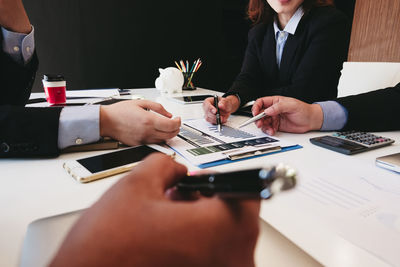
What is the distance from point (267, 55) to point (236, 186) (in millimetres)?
1356

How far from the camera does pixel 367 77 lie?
1.32 meters

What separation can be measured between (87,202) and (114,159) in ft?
0.48

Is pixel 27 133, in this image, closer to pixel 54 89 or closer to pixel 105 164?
pixel 105 164

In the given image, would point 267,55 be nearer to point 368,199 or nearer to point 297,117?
point 297,117

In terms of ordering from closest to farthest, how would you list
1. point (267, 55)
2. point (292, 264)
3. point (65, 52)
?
1. point (292, 264)
2. point (267, 55)
3. point (65, 52)

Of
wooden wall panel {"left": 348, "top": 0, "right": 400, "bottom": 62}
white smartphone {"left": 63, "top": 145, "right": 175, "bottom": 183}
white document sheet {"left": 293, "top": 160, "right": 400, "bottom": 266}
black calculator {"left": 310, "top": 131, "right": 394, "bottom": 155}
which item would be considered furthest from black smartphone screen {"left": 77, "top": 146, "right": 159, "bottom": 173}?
wooden wall panel {"left": 348, "top": 0, "right": 400, "bottom": 62}

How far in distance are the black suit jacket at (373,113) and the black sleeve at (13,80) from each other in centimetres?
97

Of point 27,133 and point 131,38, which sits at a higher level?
point 131,38

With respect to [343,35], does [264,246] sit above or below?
below

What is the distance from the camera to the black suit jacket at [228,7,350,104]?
119 cm

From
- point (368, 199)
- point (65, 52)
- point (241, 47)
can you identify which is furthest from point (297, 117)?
point (241, 47)

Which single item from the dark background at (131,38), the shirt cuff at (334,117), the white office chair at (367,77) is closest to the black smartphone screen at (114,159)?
the shirt cuff at (334,117)

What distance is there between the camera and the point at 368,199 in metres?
0.41

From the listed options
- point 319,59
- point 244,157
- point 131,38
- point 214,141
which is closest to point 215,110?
point 214,141
